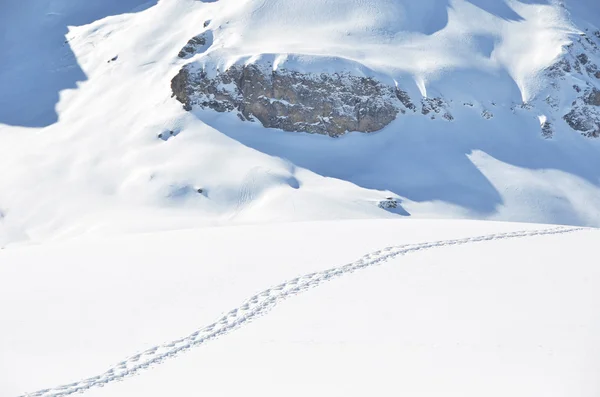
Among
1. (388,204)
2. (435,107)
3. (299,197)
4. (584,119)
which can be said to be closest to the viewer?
(299,197)

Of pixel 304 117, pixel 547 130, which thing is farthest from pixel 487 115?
pixel 304 117

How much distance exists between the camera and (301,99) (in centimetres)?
7569

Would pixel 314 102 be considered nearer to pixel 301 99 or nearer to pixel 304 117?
pixel 301 99

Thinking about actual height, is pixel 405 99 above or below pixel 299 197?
above

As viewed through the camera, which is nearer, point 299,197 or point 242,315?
point 242,315

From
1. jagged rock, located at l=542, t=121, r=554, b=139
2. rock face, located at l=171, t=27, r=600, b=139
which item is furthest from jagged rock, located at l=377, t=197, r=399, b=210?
jagged rock, located at l=542, t=121, r=554, b=139

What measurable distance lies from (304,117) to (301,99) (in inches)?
62.7

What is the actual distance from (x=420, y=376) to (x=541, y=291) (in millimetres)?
5771

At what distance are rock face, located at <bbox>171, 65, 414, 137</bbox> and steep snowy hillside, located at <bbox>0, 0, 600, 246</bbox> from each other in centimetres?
13

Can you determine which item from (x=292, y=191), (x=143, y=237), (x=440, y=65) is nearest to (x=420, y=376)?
(x=143, y=237)

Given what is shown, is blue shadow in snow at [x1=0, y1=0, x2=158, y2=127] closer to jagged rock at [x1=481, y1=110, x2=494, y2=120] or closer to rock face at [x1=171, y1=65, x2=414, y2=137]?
rock face at [x1=171, y1=65, x2=414, y2=137]

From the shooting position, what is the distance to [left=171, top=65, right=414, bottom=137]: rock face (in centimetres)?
7519

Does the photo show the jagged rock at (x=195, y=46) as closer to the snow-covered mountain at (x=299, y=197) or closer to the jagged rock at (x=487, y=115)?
the snow-covered mountain at (x=299, y=197)

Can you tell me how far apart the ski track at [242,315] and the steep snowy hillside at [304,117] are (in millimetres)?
36237
